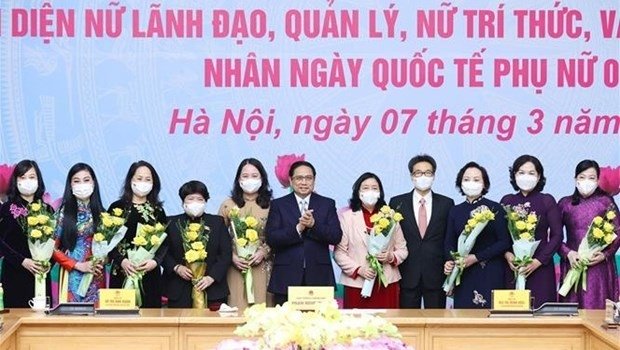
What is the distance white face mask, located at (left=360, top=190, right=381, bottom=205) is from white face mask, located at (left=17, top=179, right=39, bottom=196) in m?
1.86

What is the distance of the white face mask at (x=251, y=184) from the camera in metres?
7.09

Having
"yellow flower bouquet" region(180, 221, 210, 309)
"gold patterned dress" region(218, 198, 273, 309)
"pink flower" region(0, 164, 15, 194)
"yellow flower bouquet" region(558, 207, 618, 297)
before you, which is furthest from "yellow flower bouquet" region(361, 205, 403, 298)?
"pink flower" region(0, 164, 15, 194)

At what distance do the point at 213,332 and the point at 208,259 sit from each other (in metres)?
1.12

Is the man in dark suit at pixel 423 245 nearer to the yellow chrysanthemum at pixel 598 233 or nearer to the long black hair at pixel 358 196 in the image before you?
the long black hair at pixel 358 196

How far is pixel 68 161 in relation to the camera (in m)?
7.78

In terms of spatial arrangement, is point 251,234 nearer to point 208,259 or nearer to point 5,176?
point 208,259

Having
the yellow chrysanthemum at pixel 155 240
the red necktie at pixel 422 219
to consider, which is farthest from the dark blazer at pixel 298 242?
the yellow chrysanthemum at pixel 155 240

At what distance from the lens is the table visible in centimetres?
580

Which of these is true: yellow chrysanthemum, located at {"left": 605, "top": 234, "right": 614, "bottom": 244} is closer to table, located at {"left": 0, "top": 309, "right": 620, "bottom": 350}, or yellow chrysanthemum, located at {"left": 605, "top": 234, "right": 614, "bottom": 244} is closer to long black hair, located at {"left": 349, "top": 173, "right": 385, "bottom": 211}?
table, located at {"left": 0, "top": 309, "right": 620, "bottom": 350}

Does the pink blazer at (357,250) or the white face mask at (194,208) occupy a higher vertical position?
the white face mask at (194,208)

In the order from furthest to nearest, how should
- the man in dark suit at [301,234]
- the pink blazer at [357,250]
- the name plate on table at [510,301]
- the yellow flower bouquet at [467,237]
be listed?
the pink blazer at [357,250] → the man in dark suit at [301,234] → the yellow flower bouquet at [467,237] → the name plate on table at [510,301]

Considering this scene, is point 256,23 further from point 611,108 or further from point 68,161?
point 611,108

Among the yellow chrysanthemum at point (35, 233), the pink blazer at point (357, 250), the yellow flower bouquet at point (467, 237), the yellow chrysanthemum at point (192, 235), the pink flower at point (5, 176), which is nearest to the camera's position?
the yellow chrysanthemum at point (35, 233)

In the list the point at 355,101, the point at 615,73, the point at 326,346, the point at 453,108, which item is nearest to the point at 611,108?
the point at 615,73
